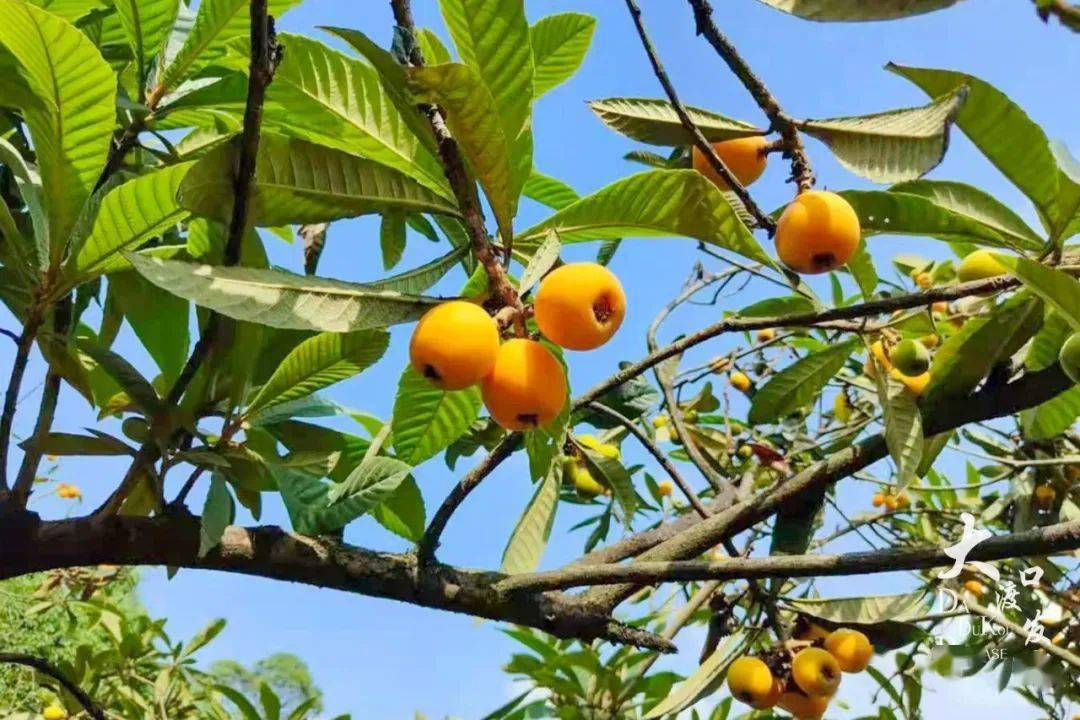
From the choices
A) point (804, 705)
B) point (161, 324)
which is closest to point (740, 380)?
point (804, 705)

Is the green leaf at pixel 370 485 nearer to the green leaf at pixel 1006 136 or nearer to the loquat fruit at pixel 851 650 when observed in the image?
the green leaf at pixel 1006 136

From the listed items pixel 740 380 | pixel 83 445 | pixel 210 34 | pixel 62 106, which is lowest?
pixel 83 445

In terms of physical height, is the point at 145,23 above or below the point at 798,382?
above

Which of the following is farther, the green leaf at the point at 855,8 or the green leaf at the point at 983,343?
the green leaf at the point at 983,343

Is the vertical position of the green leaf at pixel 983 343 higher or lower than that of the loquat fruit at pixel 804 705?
higher

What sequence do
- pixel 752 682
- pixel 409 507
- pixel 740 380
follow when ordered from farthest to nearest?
pixel 740 380 → pixel 752 682 → pixel 409 507

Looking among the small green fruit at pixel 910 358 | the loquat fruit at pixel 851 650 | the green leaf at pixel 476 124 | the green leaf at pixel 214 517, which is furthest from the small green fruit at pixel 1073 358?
the green leaf at pixel 214 517

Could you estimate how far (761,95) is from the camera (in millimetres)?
1043

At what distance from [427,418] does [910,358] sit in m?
0.75

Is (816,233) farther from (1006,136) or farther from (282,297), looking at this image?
(282,297)

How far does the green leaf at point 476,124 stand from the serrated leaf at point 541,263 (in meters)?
0.07

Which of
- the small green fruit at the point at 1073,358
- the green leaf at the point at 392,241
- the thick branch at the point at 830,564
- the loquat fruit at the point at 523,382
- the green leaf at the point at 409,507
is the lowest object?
the thick branch at the point at 830,564

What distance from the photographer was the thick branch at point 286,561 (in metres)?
1.16

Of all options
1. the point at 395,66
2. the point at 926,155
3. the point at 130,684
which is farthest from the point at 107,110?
the point at 130,684
